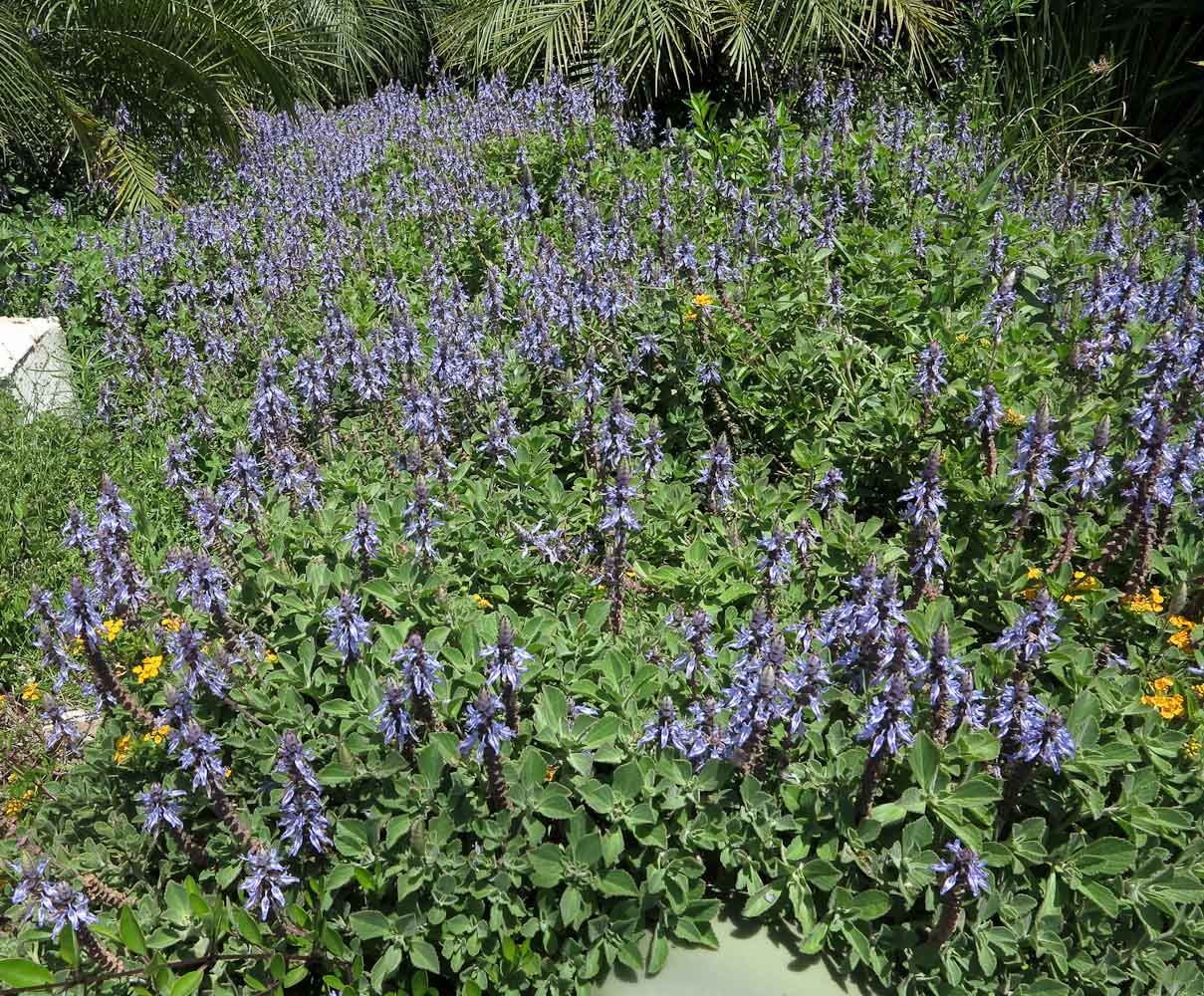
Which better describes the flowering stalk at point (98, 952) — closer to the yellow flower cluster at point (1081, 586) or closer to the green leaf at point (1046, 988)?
the green leaf at point (1046, 988)

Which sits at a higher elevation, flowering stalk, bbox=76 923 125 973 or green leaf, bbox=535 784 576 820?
green leaf, bbox=535 784 576 820

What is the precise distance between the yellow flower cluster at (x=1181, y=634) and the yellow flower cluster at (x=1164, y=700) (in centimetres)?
14

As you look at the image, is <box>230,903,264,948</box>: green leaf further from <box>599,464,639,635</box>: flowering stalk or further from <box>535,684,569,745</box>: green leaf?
<box>599,464,639,635</box>: flowering stalk

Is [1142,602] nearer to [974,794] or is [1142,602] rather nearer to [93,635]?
[974,794]

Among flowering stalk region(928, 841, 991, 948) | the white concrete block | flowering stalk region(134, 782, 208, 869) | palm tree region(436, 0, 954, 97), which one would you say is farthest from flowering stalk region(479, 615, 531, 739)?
palm tree region(436, 0, 954, 97)

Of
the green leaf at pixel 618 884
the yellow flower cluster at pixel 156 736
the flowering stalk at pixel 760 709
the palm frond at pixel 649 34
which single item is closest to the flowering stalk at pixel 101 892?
the yellow flower cluster at pixel 156 736

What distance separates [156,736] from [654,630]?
1563mm

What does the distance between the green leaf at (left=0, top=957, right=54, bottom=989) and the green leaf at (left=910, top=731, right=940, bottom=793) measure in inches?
77.5

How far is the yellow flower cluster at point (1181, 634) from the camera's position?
2869 mm

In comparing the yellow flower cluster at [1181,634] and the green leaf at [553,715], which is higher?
the green leaf at [553,715]

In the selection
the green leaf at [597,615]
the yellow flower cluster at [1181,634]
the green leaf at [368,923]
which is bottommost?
the green leaf at [368,923]

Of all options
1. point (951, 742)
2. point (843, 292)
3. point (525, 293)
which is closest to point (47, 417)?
point (525, 293)

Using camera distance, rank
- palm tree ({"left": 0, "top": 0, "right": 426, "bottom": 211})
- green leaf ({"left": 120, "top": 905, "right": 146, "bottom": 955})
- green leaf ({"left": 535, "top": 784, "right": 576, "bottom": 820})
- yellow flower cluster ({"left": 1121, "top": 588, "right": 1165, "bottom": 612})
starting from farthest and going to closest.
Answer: palm tree ({"left": 0, "top": 0, "right": 426, "bottom": 211}), yellow flower cluster ({"left": 1121, "top": 588, "right": 1165, "bottom": 612}), green leaf ({"left": 535, "top": 784, "right": 576, "bottom": 820}), green leaf ({"left": 120, "top": 905, "right": 146, "bottom": 955})

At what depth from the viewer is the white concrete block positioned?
5469 millimetres
